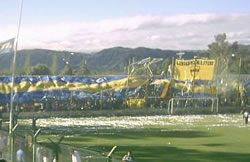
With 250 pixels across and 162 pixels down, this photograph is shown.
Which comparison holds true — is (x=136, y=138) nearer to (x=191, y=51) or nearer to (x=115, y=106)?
(x=115, y=106)

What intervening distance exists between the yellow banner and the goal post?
8.50 feet

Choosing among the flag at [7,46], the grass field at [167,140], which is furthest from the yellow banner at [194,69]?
the flag at [7,46]

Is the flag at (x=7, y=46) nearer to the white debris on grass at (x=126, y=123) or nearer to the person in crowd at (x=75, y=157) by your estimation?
the person in crowd at (x=75, y=157)

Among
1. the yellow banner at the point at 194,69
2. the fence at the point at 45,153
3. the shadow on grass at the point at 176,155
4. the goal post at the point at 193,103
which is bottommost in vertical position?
the shadow on grass at the point at 176,155

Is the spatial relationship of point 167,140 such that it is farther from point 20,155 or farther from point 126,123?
A: point 20,155

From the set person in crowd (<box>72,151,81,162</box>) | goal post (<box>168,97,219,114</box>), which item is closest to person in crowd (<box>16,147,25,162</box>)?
person in crowd (<box>72,151,81,162</box>)

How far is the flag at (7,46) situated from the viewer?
2395 centimetres

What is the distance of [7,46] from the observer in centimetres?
2420

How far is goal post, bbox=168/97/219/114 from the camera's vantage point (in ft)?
195

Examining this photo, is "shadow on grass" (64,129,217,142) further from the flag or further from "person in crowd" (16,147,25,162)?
"person in crowd" (16,147,25,162)

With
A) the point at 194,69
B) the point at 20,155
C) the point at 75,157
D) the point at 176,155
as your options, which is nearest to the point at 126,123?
the point at 176,155

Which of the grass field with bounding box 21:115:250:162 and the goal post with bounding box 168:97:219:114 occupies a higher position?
the goal post with bounding box 168:97:219:114

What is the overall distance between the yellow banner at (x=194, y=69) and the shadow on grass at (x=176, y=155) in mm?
35324

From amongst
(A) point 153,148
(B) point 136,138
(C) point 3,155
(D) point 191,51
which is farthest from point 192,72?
(D) point 191,51
